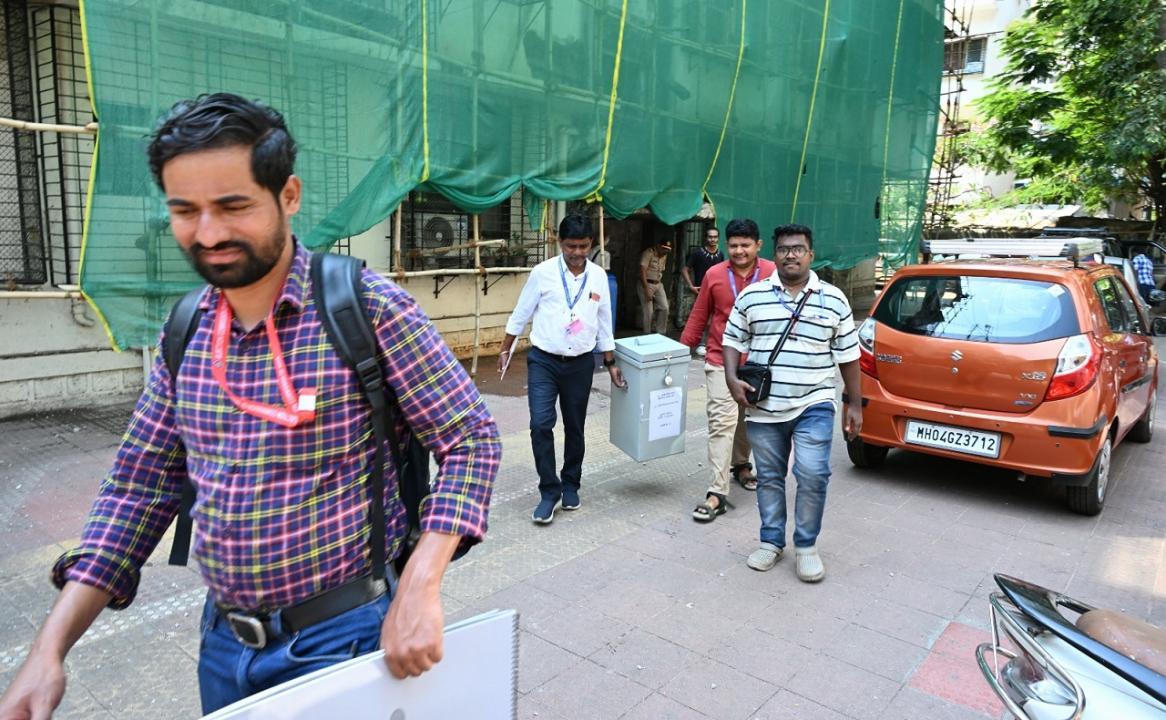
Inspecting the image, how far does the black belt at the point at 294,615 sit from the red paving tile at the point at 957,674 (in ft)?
8.54

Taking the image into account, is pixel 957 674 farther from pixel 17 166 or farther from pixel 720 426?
pixel 17 166

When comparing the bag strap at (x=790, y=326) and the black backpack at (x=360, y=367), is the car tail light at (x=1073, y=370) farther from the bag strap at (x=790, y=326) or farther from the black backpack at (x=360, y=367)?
the black backpack at (x=360, y=367)

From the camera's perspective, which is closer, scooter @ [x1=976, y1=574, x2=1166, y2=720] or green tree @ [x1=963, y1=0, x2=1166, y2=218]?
scooter @ [x1=976, y1=574, x2=1166, y2=720]

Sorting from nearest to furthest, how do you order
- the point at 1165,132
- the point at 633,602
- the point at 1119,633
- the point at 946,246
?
the point at 1119,633
the point at 633,602
the point at 946,246
the point at 1165,132

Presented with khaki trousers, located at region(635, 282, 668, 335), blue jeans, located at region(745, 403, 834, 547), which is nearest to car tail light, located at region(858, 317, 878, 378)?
blue jeans, located at region(745, 403, 834, 547)

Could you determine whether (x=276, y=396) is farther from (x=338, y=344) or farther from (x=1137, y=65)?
(x=1137, y=65)

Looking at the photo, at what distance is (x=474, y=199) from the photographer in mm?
8109

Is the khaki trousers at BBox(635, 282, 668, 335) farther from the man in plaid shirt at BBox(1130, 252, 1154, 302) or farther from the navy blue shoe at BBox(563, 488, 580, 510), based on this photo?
the man in plaid shirt at BBox(1130, 252, 1154, 302)

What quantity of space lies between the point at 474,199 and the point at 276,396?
6.86m

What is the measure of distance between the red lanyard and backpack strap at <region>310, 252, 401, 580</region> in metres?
0.09

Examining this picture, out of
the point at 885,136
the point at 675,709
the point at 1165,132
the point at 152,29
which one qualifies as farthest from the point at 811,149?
the point at 675,709

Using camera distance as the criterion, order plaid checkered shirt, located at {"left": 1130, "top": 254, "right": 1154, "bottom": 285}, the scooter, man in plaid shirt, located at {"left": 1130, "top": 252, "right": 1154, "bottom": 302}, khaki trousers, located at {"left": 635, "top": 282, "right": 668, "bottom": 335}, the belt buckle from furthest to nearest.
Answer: plaid checkered shirt, located at {"left": 1130, "top": 254, "right": 1154, "bottom": 285}, man in plaid shirt, located at {"left": 1130, "top": 252, "right": 1154, "bottom": 302}, khaki trousers, located at {"left": 635, "top": 282, "right": 668, "bottom": 335}, the scooter, the belt buckle

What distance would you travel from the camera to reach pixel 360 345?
148 cm

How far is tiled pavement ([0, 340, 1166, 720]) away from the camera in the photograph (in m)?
3.19
